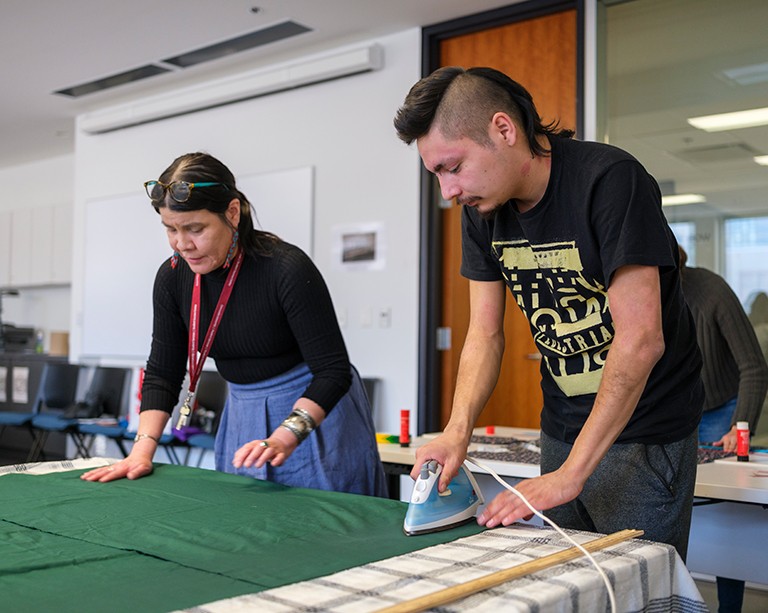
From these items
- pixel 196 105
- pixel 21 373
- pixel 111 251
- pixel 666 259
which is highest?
pixel 196 105

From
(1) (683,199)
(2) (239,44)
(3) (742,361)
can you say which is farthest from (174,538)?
(2) (239,44)

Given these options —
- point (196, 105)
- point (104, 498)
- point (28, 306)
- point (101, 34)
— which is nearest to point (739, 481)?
point (104, 498)

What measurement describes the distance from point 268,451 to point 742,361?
1.79m

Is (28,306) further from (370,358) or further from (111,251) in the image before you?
(370,358)

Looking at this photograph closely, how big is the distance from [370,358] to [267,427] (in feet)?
9.66

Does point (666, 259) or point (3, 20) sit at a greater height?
point (3, 20)

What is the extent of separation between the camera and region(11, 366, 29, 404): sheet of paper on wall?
7.13m

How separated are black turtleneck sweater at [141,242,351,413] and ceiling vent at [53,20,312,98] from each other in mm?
3023

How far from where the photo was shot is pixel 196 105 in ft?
18.6

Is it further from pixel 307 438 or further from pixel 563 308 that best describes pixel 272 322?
pixel 563 308

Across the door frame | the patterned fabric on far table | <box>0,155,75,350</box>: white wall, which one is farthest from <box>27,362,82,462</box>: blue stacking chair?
the patterned fabric on far table

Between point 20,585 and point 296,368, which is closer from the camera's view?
point 20,585

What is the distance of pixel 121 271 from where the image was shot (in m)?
6.27

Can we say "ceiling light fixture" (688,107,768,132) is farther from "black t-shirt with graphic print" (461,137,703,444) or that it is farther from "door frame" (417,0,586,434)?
"black t-shirt with graphic print" (461,137,703,444)
